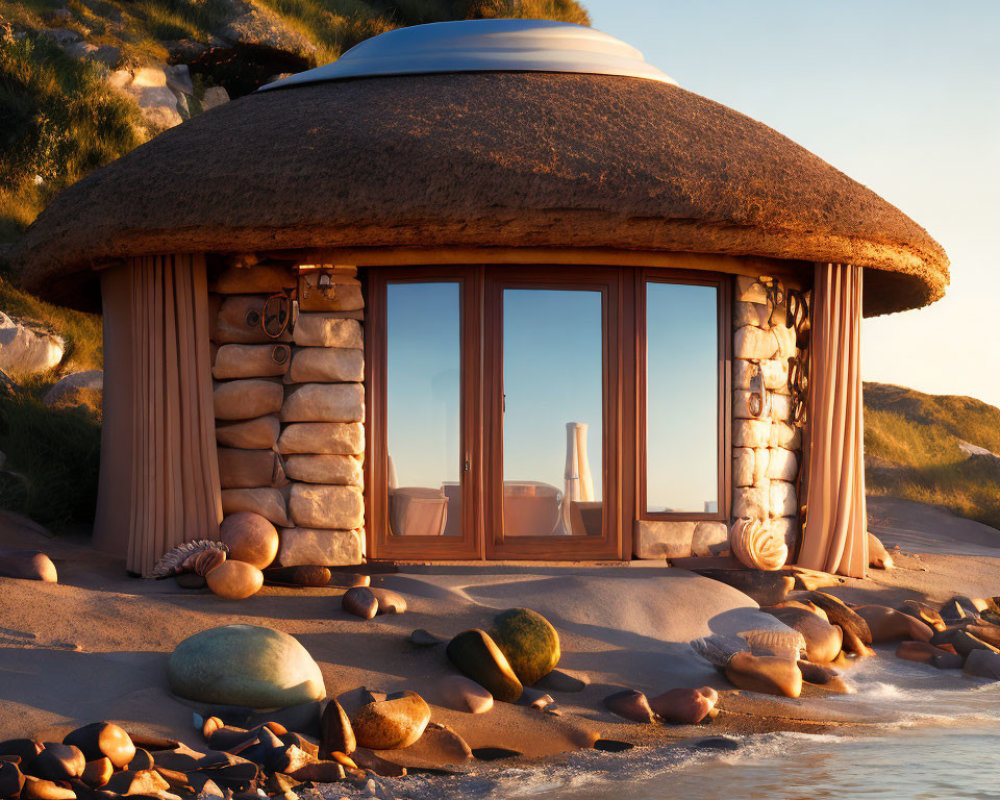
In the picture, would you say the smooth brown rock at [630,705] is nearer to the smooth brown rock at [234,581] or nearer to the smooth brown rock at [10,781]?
the smooth brown rock at [234,581]

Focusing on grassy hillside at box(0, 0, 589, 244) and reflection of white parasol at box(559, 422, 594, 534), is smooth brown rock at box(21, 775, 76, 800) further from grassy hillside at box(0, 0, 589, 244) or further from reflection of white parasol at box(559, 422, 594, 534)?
grassy hillside at box(0, 0, 589, 244)

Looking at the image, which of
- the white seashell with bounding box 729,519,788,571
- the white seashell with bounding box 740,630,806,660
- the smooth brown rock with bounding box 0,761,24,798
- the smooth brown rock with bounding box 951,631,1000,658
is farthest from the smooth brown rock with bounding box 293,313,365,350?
the smooth brown rock with bounding box 951,631,1000,658

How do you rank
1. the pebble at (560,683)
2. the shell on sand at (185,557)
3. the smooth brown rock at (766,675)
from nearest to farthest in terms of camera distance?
1. the pebble at (560,683)
2. the smooth brown rock at (766,675)
3. the shell on sand at (185,557)

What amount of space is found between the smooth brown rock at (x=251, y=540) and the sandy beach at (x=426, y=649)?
0.33 meters

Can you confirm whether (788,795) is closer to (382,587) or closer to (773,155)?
(382,587)

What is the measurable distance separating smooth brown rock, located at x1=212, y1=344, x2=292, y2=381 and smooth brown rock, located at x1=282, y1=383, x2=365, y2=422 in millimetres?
248

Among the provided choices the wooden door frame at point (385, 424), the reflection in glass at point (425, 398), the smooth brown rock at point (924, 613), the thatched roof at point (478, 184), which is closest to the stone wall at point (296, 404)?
the wooden door frame at point (385, 424)

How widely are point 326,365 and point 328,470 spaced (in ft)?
2.15

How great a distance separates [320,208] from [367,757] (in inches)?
132

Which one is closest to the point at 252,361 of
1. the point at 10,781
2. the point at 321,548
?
the point at 321,548

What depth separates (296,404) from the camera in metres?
6.68

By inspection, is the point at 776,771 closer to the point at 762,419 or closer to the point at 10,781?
the point at 10,781

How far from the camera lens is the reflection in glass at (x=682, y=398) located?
23.0ft

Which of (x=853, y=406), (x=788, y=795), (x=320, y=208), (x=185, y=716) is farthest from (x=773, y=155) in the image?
(x=185, y=716)
